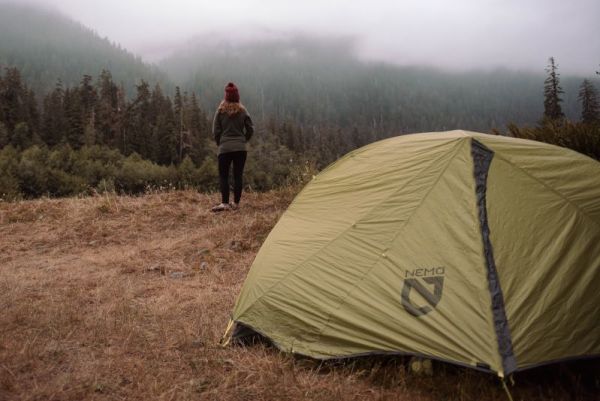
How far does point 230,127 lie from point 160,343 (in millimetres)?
5657

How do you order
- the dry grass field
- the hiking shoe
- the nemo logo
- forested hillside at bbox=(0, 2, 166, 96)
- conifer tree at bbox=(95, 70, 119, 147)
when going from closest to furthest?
the dry grass field → the nemo logo → the hiking shoe → conifer tree at bbox=(95, 70, 119, 147) → forested hillside at bbox=(0, 2, 166, 96)

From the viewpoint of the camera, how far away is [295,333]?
3627 millimetres

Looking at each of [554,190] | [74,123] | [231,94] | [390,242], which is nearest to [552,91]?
[231,94]

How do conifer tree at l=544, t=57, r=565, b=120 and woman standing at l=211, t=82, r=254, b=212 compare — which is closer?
woman standing at l=211, t=82, r=254, b=212

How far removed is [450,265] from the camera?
331 cm

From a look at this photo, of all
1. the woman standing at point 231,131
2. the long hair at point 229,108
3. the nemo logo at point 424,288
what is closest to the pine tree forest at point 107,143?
the woman standing at point 231,131

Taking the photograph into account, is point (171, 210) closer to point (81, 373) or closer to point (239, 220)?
point (239, 220)

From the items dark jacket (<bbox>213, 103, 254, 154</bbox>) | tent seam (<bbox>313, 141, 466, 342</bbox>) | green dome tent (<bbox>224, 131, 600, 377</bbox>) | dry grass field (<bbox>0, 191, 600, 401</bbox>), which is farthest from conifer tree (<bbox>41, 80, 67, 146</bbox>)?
tent seam (<bbox>313, 141, 466, 342</bbox>)

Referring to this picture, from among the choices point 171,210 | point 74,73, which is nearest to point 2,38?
point 74,73

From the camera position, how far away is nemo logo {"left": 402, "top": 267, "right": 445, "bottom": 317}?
3258 millimetres

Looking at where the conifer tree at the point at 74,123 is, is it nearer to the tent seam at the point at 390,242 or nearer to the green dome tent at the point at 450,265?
the green dome tent at the point at 450,265

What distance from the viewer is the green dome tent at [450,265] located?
122 inches

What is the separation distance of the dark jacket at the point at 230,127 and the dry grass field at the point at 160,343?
5.87 feet

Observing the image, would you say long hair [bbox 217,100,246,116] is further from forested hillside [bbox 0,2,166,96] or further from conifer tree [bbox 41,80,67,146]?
forested hillside [bbox 0,2,166,96]
